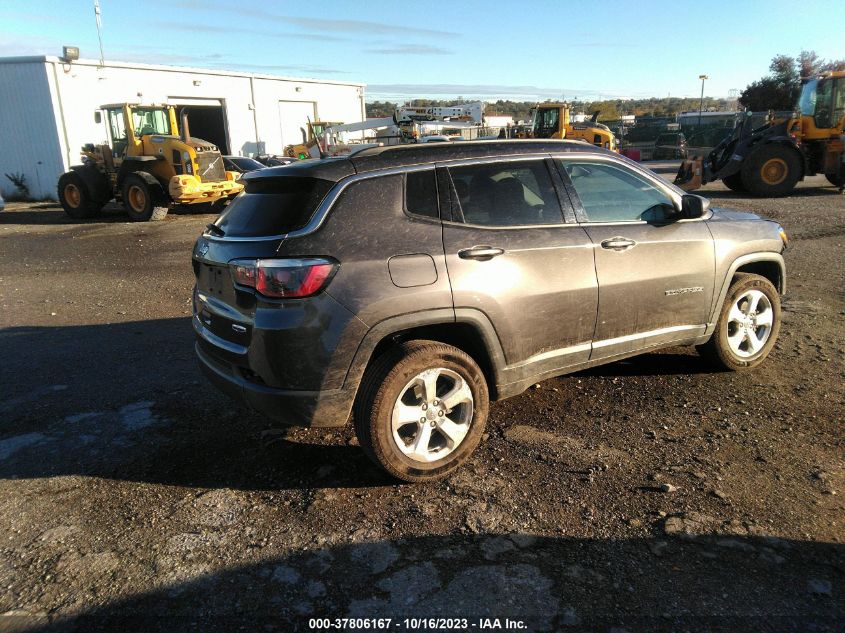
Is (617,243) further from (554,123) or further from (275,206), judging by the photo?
(554,123)

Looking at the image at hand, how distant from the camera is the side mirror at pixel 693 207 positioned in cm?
437

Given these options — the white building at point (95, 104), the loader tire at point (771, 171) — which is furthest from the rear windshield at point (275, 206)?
the white building at point (95, 104)

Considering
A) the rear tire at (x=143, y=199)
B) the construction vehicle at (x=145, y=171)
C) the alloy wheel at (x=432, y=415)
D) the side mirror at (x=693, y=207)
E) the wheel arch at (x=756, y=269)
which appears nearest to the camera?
the alloy wheel at (x=432, y=415)

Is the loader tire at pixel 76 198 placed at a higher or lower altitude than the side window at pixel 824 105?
Result: lower

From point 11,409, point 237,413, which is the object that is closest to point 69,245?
point 11,409

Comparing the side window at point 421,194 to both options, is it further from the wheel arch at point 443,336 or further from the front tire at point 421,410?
the front tire at point 421,410

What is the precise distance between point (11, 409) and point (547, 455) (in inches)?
157

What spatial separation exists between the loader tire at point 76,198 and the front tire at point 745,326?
17.6 meters

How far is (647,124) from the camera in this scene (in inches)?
→ 1805

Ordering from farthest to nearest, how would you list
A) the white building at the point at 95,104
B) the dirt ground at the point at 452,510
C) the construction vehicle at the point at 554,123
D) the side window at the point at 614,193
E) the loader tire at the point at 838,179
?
the construction vehicle at the point at 554,123 → the white building at the point at 95,104 → the loader tire at the point at 838,179 → the side window at the point at 614,193 → the dirt ground at the point at 452,510

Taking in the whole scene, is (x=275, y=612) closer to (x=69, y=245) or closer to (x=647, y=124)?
(x=69, y=245)

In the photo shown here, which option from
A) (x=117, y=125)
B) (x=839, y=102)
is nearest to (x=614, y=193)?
(x=839, y=102)

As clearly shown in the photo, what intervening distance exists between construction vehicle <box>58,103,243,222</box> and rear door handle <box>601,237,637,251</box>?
1411 centimetres

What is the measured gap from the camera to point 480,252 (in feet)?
11.7
